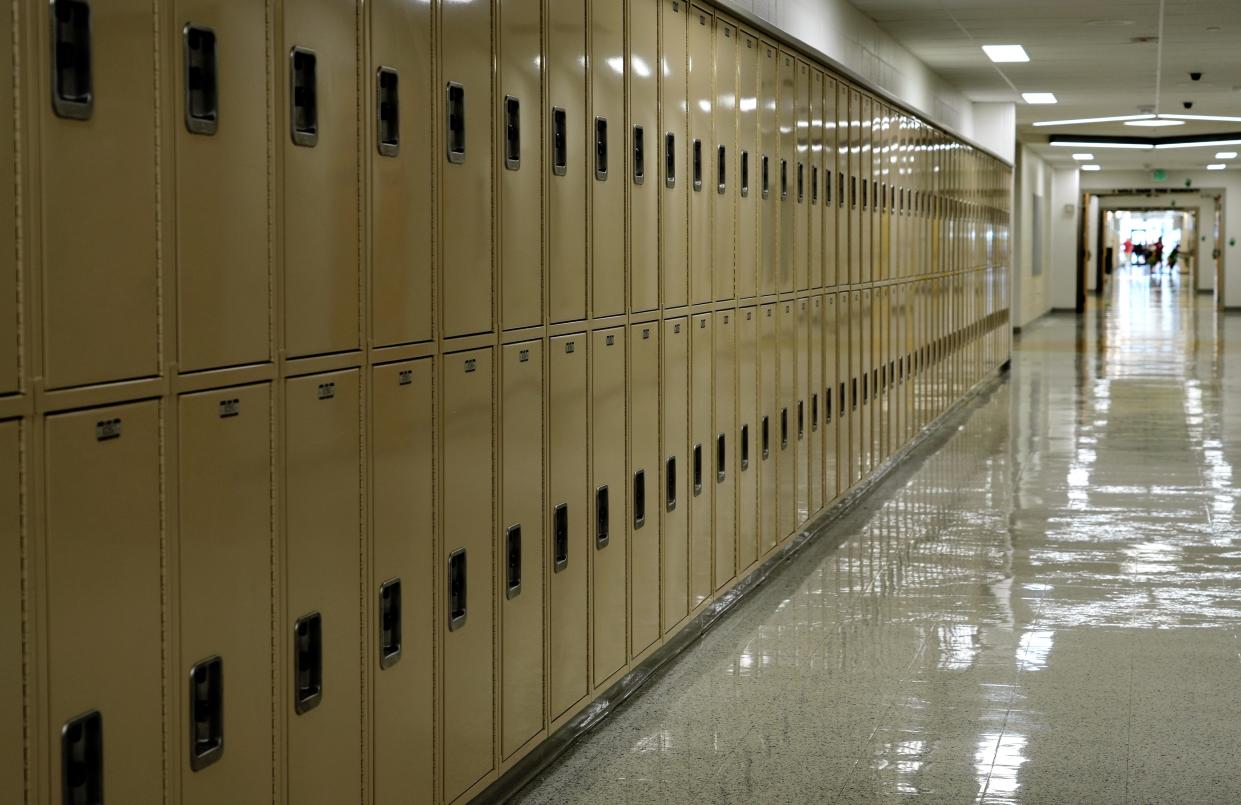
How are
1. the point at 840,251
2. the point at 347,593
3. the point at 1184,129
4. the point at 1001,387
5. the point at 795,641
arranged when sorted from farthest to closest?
the point at 1184,129
the point at 1001,387
the point at 840,251
the point at 795,641
the point at 347,593

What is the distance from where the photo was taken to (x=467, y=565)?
384cm

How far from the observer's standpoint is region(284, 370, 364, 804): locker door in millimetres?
3014

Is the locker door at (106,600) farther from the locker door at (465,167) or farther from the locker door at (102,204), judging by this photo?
the locker door at (465,167)

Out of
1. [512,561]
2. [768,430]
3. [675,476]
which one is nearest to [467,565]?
[512,561]

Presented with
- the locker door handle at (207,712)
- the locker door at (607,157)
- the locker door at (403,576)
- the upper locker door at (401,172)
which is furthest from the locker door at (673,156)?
the locker door handle at (207,712)

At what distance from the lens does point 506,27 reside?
3.99 meters

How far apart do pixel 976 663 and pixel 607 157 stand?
8.23 ft

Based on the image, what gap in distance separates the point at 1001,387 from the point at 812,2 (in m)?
9.39

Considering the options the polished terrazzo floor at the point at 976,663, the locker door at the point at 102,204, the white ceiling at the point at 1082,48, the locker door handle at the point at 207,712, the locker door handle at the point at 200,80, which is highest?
the white ceiling at the point at 1082,48

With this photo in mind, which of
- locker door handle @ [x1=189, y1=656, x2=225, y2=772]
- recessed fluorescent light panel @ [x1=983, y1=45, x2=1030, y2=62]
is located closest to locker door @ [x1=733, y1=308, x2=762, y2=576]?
locker door handle @ [x1=189, y1=656, x2=225, y2=772]

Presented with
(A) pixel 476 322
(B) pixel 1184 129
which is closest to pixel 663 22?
(A) pixel 476 322

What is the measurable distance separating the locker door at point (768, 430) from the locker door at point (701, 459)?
86 centimetres

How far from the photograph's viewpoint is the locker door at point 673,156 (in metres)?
5.43

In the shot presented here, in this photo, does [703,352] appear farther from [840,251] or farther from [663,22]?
[840,251]
